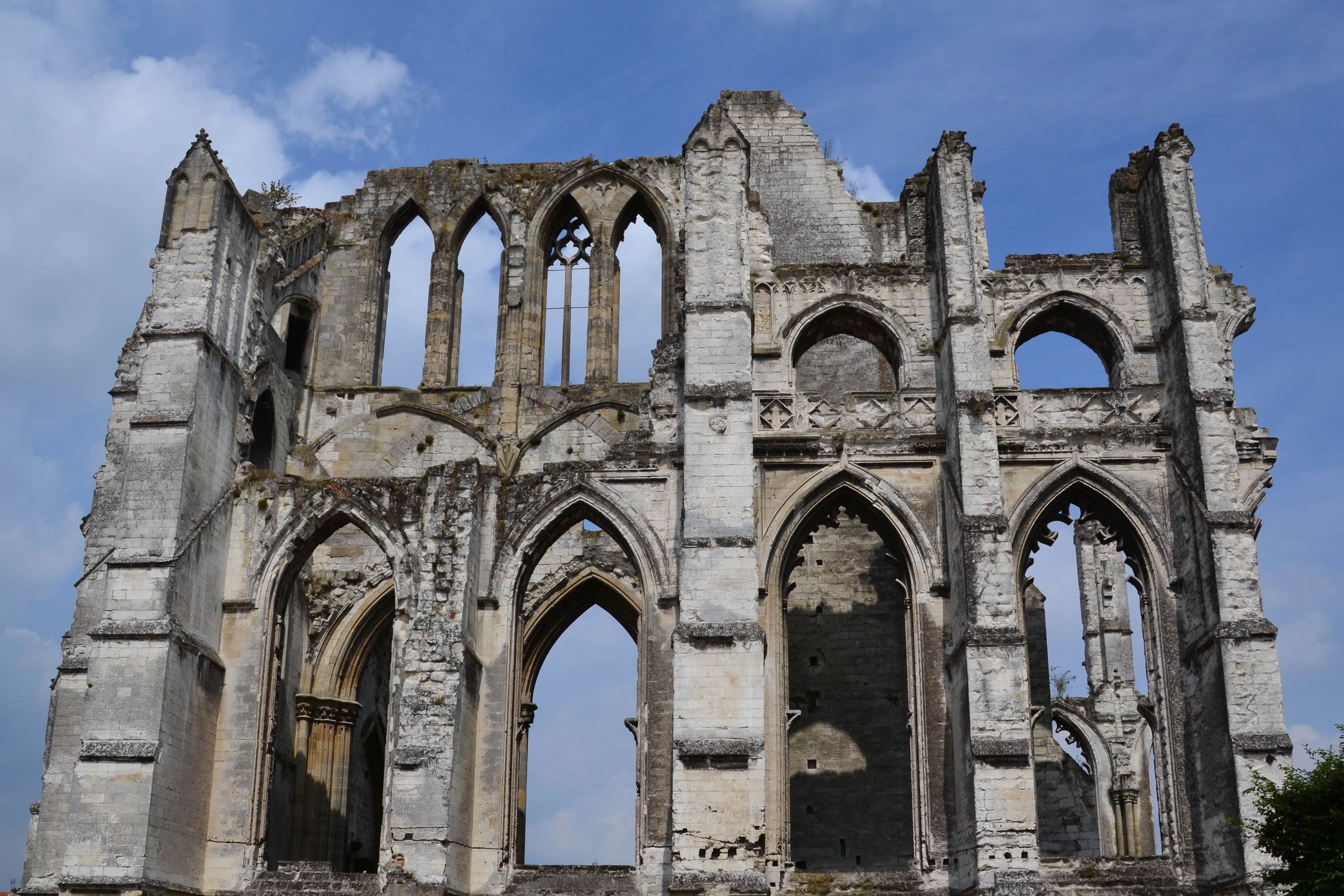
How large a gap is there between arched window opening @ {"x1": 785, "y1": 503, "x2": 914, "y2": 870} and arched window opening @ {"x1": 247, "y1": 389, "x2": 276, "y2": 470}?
24.3ft

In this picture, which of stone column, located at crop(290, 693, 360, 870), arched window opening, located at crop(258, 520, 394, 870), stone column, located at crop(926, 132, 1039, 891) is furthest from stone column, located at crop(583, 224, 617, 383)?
stone column, located at crop(290, 693, 360, 870)

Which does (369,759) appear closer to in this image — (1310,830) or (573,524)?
(573,524)

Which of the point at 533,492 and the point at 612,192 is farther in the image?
the point at 612,192

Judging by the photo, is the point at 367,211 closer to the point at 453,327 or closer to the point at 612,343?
the point at 453,327

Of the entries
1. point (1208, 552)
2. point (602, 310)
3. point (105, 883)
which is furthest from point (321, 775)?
point (1208, 552)

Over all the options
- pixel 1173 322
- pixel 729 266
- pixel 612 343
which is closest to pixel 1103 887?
pixel 1173 322

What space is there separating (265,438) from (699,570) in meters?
7.41

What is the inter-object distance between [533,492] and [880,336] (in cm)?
518

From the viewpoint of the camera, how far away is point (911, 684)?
16.5 m

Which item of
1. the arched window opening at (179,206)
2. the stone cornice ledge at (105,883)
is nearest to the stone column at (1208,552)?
the stone cornice ledge at (105,883)

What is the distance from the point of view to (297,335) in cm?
2181

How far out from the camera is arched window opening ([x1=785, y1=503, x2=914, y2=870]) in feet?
63.6

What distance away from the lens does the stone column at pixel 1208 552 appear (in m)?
15.1

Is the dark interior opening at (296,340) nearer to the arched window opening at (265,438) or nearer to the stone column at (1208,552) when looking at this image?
the arched window opening at (265,438)
